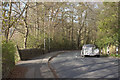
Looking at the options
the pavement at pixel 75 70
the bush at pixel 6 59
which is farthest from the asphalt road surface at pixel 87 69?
the bush at pixel 6 59

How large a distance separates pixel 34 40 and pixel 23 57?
33.4 ft

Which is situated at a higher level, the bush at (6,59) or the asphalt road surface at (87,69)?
the bush at (6,59)

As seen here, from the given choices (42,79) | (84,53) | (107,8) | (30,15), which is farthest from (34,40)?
(42,79)

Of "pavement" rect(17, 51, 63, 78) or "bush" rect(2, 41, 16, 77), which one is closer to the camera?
"bush" rect(2, 41, 16, 77)

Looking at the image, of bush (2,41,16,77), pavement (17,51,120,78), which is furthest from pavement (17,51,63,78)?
bush (2,41,16,77)

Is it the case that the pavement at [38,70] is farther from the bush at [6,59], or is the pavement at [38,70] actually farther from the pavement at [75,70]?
the bush at [6,59]

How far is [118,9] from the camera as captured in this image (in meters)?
24.0

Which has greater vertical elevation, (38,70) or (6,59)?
(6,59)

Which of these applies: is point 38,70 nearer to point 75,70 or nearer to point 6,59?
point 75,70

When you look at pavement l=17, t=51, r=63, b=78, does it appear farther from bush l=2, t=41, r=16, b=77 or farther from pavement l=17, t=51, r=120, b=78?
bush l=2, t=41, r=16, b=77

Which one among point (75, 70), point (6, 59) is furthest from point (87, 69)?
point (6, 59)

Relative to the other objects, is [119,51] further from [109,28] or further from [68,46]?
[68,46]

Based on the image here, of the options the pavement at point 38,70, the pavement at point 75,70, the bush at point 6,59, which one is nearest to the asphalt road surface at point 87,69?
the pavement at point 75,70

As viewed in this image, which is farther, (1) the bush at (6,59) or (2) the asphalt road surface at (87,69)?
(2) the asphalt road surface at (87,69)
